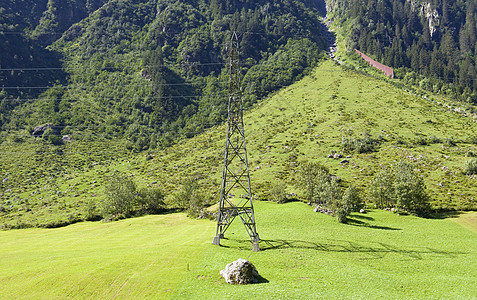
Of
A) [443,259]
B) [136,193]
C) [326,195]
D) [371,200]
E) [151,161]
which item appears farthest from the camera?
[151,161]

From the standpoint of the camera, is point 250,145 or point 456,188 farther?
point 250,145

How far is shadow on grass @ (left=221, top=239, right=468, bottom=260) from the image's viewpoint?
40594 mm

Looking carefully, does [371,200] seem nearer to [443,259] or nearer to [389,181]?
[389,181]

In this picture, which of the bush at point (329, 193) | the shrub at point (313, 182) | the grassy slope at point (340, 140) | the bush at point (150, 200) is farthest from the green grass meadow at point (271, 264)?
the grassy slope at point (340, 140)

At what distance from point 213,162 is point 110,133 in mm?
98110

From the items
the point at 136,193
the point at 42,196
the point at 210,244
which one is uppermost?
the point at 210,244

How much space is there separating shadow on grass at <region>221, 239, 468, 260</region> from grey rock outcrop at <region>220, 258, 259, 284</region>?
9.88 m

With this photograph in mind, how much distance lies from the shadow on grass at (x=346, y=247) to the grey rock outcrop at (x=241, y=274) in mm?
9881

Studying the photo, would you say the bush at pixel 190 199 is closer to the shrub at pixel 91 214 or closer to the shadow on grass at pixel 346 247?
the shrub at pixel 91 214

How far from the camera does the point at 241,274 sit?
2920cm

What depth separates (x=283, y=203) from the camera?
268 feet

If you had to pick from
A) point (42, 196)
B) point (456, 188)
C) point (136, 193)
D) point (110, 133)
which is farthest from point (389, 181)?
point (110, 133)

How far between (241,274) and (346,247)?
20.8 m

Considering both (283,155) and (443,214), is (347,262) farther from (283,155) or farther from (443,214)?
(283,155)
